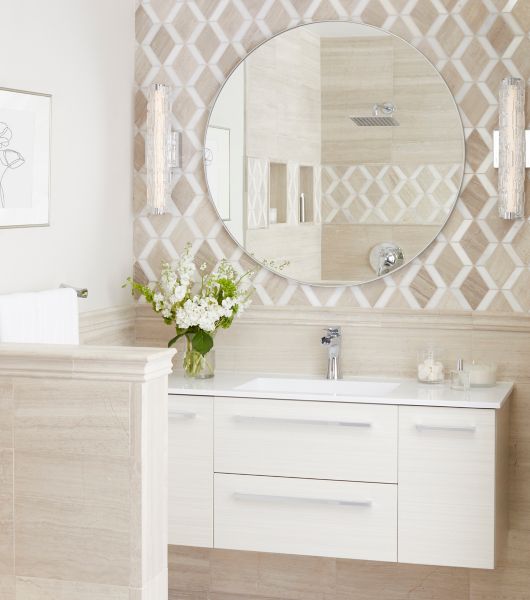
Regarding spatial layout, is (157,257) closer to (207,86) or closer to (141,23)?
(207,86)

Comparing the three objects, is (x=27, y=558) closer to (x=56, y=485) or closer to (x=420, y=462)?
(x=56, y=485)

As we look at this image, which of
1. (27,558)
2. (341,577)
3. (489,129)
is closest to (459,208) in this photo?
(489,129)

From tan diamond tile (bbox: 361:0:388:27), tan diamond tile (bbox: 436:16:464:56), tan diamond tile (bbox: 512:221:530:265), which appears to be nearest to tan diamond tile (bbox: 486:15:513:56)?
tan diamond tile (bbox: 436:16:464:56)

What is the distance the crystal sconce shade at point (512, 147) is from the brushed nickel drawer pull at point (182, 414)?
121 centimetres

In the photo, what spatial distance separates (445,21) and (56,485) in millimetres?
2095

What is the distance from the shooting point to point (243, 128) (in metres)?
3.75

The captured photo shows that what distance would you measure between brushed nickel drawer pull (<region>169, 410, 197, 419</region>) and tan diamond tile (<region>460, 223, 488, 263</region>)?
1.08 metres

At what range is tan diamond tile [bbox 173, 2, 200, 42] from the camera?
3803 millimetres

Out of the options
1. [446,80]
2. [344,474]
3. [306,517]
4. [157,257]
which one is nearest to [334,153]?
[446,80]

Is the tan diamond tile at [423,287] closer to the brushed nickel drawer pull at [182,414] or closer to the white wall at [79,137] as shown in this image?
the brushed nickel drawer pull at [182,414]

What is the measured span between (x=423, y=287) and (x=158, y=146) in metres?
1.06

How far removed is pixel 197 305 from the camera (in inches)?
141

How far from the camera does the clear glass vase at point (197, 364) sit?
11.9ft

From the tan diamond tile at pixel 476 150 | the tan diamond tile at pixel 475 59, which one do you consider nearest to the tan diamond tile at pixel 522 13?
the tan diamond tile at pixel 475 59
